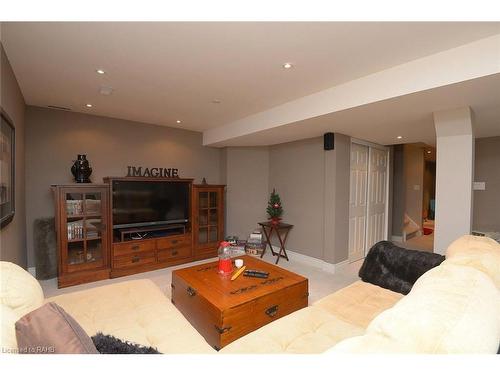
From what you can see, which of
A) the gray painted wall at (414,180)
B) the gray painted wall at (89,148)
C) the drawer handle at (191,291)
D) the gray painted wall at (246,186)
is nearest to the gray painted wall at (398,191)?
the gray painted wall at (414,180)

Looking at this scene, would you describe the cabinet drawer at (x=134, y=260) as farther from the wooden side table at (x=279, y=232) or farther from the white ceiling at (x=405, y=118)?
the white ceiling at (x=405, y=118)

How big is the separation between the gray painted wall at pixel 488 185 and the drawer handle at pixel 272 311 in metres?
3.76

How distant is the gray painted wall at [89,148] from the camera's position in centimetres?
311

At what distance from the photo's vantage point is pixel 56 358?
68 centimetres

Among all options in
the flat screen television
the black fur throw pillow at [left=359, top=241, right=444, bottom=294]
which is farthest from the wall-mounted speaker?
the flat screen television

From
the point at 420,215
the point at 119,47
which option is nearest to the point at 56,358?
the point at 119,47

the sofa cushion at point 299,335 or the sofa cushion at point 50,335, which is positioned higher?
the sofa cushion at point 50,335

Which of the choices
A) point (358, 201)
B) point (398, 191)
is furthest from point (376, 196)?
point (398, 191)

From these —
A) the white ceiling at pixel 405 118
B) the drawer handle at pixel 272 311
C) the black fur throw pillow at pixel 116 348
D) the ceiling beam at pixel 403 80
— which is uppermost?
the ceiling beam at pixel 403 80

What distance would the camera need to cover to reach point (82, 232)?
3.01 metres

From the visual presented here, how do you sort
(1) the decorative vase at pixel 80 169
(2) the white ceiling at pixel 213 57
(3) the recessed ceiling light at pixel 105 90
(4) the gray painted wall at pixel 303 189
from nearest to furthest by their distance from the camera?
1. (2) the white ceiling at pixel 213 57
2. (3) the recessed ceiling light at pixel 105 90
3. (1) the decorative vase at pixel 80 169
4. (4) the gray painted wall at pixel 303 189

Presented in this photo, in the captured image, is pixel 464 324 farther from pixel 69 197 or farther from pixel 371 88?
pixel 69 197

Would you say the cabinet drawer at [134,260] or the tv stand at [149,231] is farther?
the tv stand at [149,231]

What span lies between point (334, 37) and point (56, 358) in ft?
6.62
